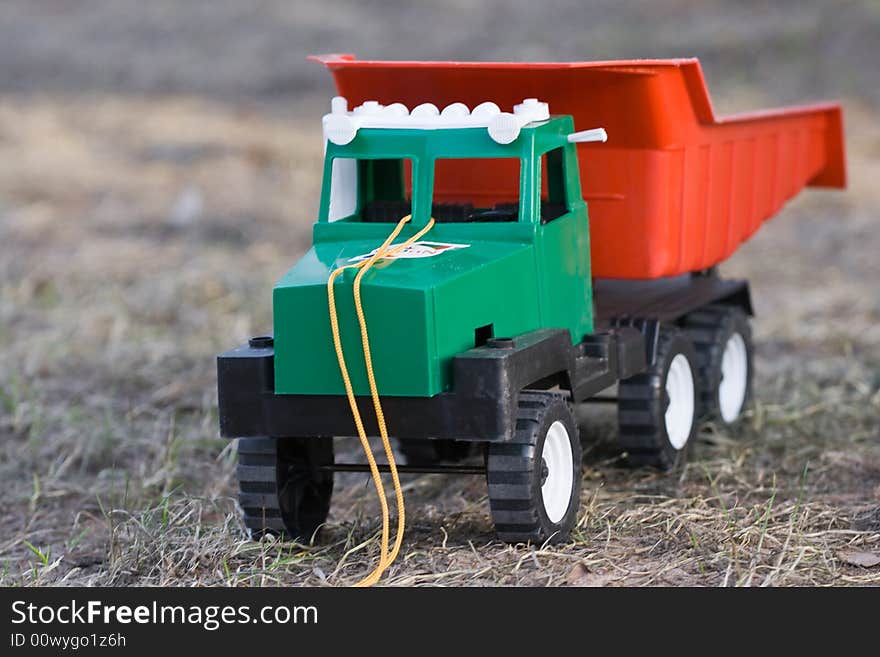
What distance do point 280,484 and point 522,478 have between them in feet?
3.31

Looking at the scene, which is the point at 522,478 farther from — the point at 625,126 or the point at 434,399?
the point at 625,126

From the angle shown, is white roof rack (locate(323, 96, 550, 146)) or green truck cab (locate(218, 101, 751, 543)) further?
white roof rack (locate(323, 96, 550, 146))

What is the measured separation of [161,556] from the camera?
5.44 meters

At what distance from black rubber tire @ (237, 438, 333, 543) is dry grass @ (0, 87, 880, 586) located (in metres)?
0.10

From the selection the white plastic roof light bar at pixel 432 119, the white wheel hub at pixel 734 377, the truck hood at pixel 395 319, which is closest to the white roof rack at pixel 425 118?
the white plastic roof light bar at pixel 432 119

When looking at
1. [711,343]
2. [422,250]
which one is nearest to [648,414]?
[711,343]

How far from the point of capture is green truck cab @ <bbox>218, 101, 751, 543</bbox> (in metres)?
5.12

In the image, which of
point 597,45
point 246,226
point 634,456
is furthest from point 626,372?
point 597,45

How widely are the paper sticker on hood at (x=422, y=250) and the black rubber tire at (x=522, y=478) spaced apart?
640 millimetres

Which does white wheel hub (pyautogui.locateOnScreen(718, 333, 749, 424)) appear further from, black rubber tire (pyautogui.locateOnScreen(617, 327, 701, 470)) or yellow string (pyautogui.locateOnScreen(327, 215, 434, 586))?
yellow string (pyautogui.locateOnScreen(327, 215, 434, 586))

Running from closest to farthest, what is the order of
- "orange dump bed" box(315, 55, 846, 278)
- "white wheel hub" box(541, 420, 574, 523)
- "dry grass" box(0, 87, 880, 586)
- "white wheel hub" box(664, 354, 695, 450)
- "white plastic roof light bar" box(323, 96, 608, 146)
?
"dry grass" box(0, 87, 880, 586), "white wheel hub" box(541, 420, 574, 523), "white plastic roof light bar" box(323, 96, 608, 146), "orange dump bed" box(315, 55, 846, 278), "white wheel hub" box(664, 354, 695, 450)

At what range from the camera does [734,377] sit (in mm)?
7859

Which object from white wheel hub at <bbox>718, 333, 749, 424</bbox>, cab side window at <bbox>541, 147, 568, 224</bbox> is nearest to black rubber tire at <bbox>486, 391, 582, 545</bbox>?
cab side window at <bbox>541, 147, 568, 224</bbox>
